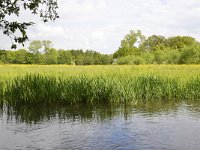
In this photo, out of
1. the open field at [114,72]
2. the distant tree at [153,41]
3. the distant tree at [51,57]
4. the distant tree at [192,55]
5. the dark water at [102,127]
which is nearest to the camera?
the dark water at [102,127]

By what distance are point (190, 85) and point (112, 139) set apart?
7851mm

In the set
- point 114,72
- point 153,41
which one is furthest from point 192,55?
point 153,41

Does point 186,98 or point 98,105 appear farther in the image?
point 186,98

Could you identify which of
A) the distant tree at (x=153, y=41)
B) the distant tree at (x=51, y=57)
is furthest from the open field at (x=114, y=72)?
the distant tree at (x=153, y=41)

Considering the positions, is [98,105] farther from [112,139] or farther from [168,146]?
[168,146]

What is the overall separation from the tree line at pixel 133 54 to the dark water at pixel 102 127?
30.5 m

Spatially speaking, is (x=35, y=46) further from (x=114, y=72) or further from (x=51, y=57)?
(x=114, y=72)

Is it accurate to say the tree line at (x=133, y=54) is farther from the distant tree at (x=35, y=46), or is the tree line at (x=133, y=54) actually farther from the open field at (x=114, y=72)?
the open field at (x=114, y=72)

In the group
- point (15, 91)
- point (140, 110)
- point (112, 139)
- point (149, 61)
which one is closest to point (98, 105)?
point (140, 110)

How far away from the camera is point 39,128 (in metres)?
9.83

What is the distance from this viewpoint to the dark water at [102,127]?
7973 mm

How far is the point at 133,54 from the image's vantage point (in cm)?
5719

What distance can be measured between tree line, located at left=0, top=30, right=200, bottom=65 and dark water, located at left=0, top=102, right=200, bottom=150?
1201 inches

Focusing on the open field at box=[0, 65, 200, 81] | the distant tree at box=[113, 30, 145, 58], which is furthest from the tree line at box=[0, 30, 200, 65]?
the open field at box=[0, 65, 200, 81]
